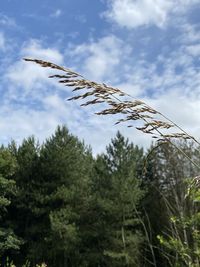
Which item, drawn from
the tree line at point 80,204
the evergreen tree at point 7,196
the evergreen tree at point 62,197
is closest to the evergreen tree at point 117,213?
the tree line at point 80,204

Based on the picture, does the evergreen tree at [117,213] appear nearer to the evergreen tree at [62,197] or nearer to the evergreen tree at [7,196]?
the evergreen tree at [62,197]

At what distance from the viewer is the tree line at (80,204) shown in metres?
29.0

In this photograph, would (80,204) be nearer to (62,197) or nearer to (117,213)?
(62,197)

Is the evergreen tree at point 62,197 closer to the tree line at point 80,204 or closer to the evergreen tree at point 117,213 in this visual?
the tree line at point 80,204

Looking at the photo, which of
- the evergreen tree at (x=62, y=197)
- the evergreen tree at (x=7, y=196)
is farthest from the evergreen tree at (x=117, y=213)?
the evergreen tree at (x=7, y=196)

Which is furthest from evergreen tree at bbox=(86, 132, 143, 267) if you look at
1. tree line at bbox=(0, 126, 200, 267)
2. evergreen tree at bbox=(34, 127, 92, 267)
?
evergreen tree at bbox=(34, 127, 92, 267)

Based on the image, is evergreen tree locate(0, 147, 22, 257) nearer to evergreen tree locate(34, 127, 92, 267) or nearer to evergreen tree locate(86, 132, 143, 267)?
evergreen tree locate(34, 127, 92, 267)

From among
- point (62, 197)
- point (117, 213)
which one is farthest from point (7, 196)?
point (117, 213)

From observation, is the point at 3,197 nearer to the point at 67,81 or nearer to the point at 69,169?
the point at 69,169

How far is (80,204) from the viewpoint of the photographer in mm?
31797

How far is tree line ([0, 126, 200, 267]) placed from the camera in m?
29.0

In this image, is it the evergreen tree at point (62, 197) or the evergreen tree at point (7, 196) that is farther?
the evergreen tree at point (7, 196)

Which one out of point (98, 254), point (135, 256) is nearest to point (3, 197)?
point (98, 254)

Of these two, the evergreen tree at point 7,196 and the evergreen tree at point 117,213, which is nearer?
the evergreen tree at point 117,213
